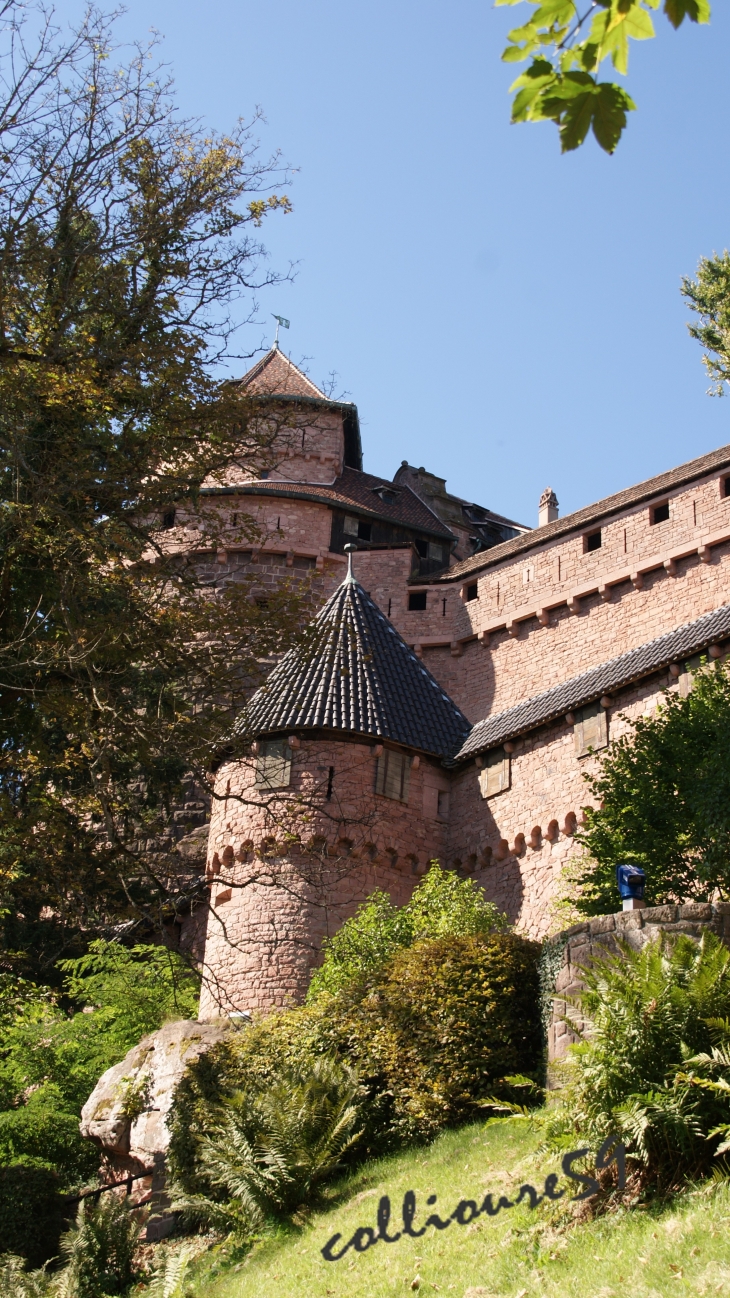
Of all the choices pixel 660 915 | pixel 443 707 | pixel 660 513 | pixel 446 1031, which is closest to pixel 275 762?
pixel 443 707

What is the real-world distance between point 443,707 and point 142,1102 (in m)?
8.75

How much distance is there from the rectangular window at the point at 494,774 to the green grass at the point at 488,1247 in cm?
896

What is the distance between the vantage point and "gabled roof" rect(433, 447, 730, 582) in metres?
27.4

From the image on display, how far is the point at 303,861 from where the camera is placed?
19906 millimetres

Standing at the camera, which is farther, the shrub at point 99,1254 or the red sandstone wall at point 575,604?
the red sandstone wall at point 575,604

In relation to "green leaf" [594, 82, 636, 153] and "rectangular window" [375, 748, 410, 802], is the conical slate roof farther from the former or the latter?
"green leaf" [594, 82, 636, 153]

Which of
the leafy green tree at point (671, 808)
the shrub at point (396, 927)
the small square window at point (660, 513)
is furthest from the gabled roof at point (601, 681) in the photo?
the small square window at point (660, 513)

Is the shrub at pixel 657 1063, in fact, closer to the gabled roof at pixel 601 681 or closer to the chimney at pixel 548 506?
the gabled roof at pixel 601 681

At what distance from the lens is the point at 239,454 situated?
14438 mm

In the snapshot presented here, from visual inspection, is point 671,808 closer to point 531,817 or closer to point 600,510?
point 531,817

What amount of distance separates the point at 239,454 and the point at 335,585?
1677 cm

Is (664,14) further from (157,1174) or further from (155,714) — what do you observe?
(157,1174)

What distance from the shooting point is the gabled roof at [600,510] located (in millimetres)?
27406

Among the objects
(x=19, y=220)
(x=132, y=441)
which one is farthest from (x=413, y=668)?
(x=19, y=220)
